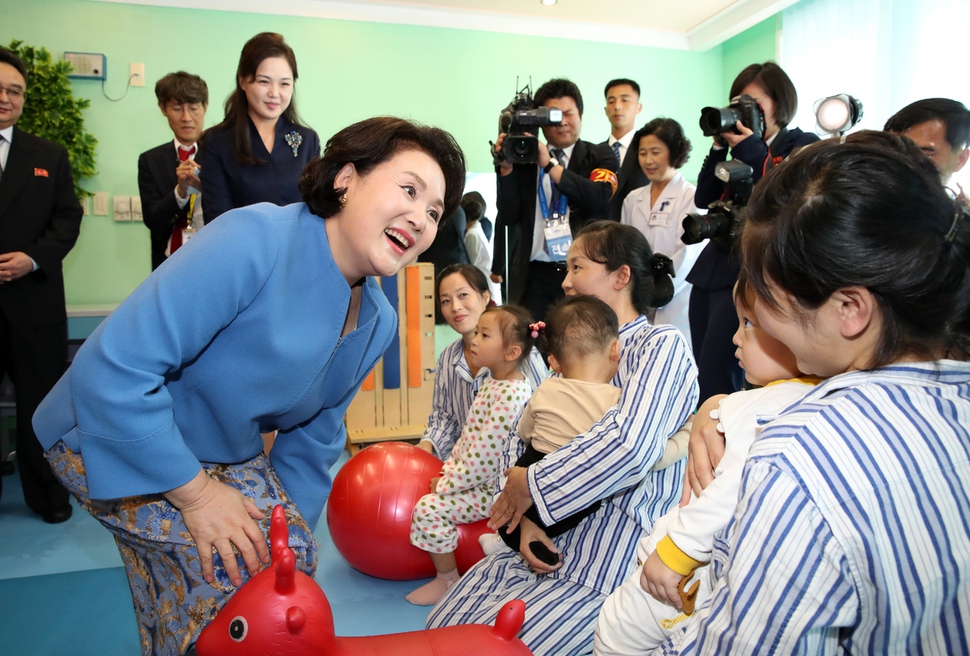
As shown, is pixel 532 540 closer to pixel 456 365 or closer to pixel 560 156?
pixel 456 365

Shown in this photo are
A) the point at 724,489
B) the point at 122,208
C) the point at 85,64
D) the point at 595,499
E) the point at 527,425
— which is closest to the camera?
the point at 724,489

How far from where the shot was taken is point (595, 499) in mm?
1438

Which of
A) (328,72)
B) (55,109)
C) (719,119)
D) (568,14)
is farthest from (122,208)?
(719,119)

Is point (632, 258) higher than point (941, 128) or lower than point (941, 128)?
lower

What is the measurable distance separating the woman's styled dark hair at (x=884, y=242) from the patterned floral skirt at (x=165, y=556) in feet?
3.03

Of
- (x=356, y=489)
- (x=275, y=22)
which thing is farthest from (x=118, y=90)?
(x=356, y=489)

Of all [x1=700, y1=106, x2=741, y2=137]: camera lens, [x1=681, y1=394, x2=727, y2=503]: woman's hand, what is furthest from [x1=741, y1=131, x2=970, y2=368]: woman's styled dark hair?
[x1=700, y1=106, x2=741, y2=137]: camera lens

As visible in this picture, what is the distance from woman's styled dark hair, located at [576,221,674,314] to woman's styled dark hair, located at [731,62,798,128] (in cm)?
109

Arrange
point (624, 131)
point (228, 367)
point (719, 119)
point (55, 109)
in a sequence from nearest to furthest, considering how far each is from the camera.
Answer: point (228, 367), point (719, 119), point (624, 131), point (55, 109)

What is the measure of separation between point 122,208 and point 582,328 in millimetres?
4388

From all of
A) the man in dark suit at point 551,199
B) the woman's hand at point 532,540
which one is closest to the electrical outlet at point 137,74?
the man in dark suit at point 551,199

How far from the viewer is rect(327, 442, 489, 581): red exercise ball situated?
6.92 feet

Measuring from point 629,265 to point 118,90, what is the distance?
458 cm

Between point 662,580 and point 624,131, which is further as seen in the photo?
point 624,131
